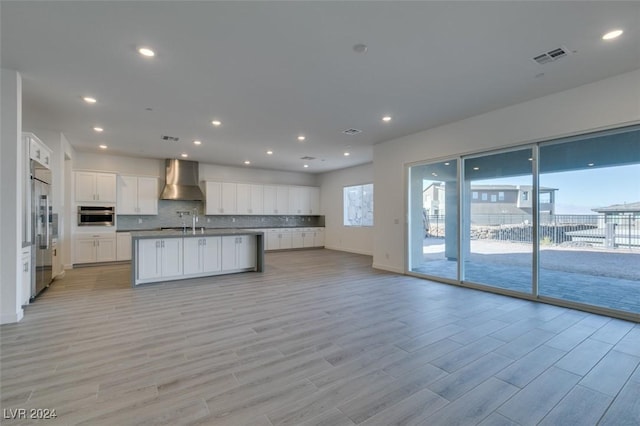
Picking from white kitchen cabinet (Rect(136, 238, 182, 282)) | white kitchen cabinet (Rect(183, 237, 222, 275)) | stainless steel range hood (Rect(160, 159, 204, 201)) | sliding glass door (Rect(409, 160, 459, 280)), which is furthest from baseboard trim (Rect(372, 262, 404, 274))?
stainless steel range hood (Rect(160, 159, 204, 201))

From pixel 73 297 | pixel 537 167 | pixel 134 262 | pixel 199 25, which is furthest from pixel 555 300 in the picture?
pixel 73 297

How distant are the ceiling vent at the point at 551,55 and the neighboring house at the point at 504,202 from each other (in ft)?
6.53

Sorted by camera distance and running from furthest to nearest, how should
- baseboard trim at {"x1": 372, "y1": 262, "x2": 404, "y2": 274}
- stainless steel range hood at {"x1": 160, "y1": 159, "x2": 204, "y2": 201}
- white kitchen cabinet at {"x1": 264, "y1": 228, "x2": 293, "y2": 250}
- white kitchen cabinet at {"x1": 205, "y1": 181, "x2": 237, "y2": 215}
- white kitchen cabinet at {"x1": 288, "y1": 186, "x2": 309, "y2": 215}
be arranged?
white kitchen cabinet at {"x1": 288, "y1": 186, "x2": 309, "y2": 215} < white kitchen cabinet at {"x1": 264, "y1": 228, "x2": 293, "y2": 250} < white kitchen cabinet at {"x1": 205, "y1": 181, "x2": 237, "y2": 215} < stainless steel range hood at {"x1": 160, "y1": 159, "x2": 204, "y2": 201} < baseboard trim at {"x1": 372, "y1": 262, "x2": 404, "y2": 274}

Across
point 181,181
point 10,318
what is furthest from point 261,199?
point 10,318

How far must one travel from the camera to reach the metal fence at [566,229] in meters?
3.78

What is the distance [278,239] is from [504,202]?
707 centimetres

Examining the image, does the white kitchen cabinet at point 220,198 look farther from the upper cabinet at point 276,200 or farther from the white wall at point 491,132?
the white wall at point 491,132

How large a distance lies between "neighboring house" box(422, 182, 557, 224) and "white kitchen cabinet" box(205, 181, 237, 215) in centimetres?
704

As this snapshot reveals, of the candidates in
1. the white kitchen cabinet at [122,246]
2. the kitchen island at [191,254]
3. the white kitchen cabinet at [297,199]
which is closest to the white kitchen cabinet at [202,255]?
the kitchen island at [191,254]

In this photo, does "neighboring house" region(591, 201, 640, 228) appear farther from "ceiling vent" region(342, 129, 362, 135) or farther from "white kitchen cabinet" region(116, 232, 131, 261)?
"white kitchen cabinet" region(116, 232, 131, 261)

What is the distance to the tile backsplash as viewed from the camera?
8.27 metres

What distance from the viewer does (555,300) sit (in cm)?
412

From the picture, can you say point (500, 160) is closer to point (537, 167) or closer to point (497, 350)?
point (537, 167)

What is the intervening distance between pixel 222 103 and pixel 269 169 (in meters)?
6.14
